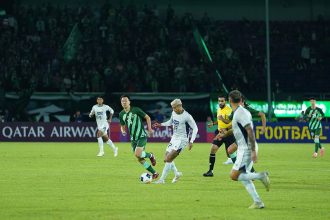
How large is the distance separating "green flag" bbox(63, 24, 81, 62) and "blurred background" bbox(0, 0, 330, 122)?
6cm

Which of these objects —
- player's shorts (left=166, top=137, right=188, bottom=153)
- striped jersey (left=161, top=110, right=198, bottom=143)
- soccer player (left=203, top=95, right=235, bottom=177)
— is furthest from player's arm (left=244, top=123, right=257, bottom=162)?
soccer player (left=203, top=95, right=235, bottom=177)

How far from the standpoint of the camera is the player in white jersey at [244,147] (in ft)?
49.4

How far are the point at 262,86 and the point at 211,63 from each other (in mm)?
4182

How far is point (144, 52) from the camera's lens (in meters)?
51.2

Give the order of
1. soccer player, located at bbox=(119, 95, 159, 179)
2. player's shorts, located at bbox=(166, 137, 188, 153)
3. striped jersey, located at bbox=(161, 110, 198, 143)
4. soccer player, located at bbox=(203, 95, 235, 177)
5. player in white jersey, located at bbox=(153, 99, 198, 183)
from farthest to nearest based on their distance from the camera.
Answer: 1. soccer player, located at bbox=(203, 95, 235, 177)
2. soccer player, located at bbox=(119, 95, 159, 179)
3. striped jersey, located at bbox=(161, 110, 198, 143)
4. player's shorts, located at bbox=(166, 137, 188, 153)
5. player in white jersey, located at bbox=(153, 99, 198, 183)

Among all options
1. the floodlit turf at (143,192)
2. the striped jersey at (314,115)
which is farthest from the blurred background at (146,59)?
the floodlit turf at (143,192)

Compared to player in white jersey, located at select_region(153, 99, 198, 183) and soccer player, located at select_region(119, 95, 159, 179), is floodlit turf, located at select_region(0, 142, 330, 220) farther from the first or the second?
soccer player, located at select_region(119, 95, 159, 179)

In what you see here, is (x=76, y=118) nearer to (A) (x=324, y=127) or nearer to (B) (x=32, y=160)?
(A) (x=324, y=127)

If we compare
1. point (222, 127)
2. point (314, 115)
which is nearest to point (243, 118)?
point (222, 127)

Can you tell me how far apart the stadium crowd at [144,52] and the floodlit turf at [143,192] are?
18327 mm

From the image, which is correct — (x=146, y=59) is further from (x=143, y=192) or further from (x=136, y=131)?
(x=143, y=192)

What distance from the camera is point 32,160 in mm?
30469

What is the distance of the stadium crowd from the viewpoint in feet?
160

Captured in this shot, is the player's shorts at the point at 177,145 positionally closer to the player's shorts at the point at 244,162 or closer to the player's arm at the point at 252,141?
the player's shorts at the point at 244,162
